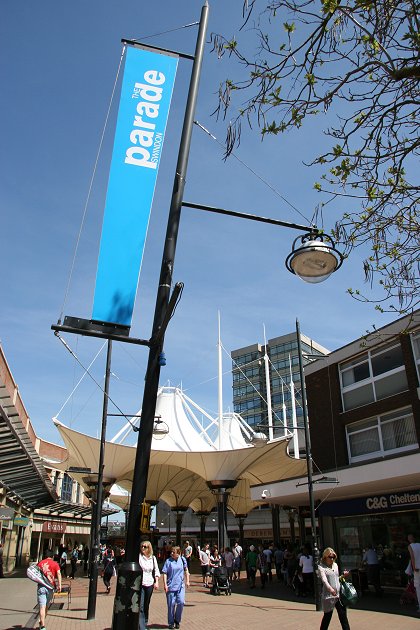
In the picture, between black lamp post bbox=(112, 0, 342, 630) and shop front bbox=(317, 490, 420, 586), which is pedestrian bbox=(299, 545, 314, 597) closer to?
shop front bbox=(317, 490, 420, 586)

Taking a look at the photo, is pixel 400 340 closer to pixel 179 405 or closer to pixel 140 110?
pixel 140 110

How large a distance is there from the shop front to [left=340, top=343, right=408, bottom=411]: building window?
3.92m

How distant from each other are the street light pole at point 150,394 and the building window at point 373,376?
16198 mm

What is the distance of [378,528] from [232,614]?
7.73 meters

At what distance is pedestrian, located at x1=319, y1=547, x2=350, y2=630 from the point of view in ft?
26.3

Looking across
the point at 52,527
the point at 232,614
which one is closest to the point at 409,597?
the point at 232,614

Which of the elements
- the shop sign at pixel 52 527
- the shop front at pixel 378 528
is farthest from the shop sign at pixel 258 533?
A: the shop front at pixel 378 528

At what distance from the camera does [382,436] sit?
66.2ft

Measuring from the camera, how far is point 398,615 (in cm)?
1245

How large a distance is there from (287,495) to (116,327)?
18.8 meters

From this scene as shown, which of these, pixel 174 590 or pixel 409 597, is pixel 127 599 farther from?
pixel 409 597

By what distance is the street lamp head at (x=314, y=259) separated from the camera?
6.04 metres

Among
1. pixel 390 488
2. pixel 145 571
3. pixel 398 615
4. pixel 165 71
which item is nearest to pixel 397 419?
pixel 390 488

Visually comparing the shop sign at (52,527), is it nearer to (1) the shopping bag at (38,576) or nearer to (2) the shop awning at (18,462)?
(2) the shop awning at (18,462)
